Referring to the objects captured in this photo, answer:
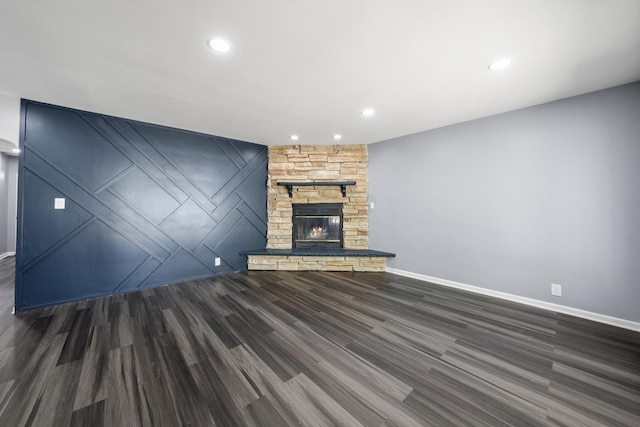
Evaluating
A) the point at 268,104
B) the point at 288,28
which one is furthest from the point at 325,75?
the point at 268,104

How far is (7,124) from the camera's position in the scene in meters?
3.28

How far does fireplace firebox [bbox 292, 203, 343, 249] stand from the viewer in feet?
13.9

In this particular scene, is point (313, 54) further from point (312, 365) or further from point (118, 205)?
point (118, 205)

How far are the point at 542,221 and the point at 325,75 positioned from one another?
2.89 m

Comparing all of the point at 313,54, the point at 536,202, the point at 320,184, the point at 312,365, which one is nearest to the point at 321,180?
the point at 320,184

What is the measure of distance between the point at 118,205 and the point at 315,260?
2976 millimetres

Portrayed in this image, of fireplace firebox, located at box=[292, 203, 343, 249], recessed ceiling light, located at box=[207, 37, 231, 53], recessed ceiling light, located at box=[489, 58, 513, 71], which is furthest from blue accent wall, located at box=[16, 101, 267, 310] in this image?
recessed ceiling light, located at box=[489, 58, 513, 71]

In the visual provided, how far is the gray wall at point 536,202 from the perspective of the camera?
6.98ft

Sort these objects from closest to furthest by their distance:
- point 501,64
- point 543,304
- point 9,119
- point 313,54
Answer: point 313,54 → point 501,64 → point 543,304 → point 9,119

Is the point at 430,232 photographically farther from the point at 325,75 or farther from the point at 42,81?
the point at 42,81

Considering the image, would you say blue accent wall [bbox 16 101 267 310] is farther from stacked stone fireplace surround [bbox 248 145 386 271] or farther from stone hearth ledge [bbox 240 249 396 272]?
stacked stone fireplace surround [bbox 248 145 386 271]

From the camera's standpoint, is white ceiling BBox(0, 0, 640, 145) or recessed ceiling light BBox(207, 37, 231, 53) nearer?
white ceiling BBox(0, 0, 640, 145)

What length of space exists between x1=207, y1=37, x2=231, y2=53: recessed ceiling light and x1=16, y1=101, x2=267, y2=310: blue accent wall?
2.24m

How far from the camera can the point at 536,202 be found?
2.55 m
